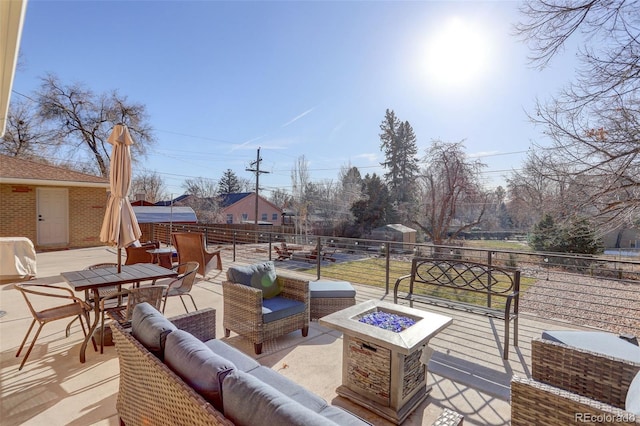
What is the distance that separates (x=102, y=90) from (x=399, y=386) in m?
20.5

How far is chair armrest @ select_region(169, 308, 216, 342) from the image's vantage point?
2.38m

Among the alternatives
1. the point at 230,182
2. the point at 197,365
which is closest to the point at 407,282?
the point at 197,365

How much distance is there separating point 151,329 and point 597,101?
7.21 metres

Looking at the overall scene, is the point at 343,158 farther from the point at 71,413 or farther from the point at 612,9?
the point at 71,413

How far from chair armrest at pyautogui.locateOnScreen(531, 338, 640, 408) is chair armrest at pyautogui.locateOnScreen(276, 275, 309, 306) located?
2.19 meters

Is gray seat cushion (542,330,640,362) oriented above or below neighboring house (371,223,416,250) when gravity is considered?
above

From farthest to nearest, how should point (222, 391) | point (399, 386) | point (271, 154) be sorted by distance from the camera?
point (271, 154) → point (399, 386) → point (222, 391)

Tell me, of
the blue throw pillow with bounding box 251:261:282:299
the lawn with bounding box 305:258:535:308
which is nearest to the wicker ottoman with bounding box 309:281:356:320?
the blue throw pillow with bounding box 251:261:282:299

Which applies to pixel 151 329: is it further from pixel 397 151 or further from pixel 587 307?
pixel 397 151

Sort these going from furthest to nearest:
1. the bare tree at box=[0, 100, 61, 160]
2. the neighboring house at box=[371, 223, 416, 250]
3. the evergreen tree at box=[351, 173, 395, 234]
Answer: the evergreen tree at box=[351, 173, 395, 234], the neighboring house at box=[371, 223, 416, 250], the bare tree at box=[0, 100, 61, 160]

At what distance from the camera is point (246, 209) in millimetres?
30578

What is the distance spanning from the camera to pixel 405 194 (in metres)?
24.4

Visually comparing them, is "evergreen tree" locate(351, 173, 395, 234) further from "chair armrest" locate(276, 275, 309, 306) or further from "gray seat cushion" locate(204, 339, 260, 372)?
"gray seat cushion" locate(204, 339, 260, 372)

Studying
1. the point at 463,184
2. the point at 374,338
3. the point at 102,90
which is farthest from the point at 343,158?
the point at 374,338
